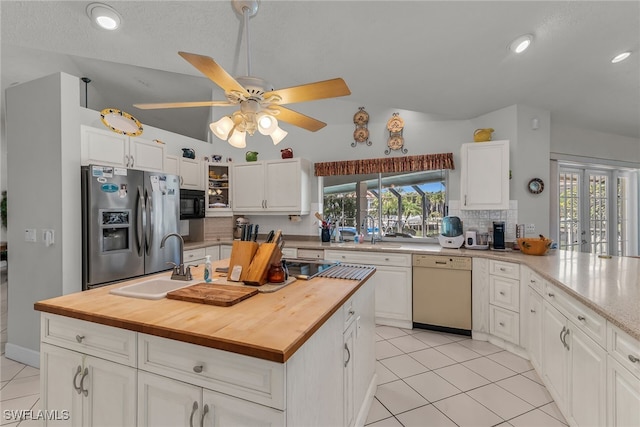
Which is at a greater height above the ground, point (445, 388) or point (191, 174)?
point (191, 174)

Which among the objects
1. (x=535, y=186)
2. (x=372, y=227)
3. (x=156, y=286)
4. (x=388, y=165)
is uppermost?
(x=388, y=165)

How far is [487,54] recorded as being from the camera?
251cm

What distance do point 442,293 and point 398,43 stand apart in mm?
2519

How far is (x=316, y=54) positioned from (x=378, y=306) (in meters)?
2.78

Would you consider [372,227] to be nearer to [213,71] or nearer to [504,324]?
[504,324]

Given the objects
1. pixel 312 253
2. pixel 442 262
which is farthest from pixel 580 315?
pixel 312 253

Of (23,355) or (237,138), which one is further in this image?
(23,355)

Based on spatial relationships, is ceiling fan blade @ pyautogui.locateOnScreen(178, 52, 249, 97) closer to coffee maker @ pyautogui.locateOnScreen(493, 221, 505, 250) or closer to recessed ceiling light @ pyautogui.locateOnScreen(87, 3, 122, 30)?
recessed ceiling light @ pyautogui.locateOnScreen(87, 3, 122, 30)

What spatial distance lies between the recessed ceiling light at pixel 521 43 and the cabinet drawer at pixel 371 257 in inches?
84.8

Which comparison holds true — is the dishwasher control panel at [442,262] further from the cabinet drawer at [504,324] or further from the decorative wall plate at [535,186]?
the decorative wall plate at [535,186]

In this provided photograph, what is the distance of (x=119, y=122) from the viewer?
337 cm

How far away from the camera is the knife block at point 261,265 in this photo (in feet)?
5.75

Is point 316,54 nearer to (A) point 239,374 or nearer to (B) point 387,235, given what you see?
(A) point 239,374

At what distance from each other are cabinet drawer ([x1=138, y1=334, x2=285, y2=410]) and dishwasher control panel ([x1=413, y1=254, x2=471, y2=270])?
271 centimetres
